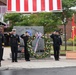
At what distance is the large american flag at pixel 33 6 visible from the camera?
74.8 feet

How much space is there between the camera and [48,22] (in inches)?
1563

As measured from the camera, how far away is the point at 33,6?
23.0 m

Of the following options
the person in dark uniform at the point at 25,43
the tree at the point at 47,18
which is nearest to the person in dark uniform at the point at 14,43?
the person in dark uniform at the point at 25,43

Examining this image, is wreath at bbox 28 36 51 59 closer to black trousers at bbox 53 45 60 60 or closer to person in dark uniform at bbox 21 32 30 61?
person in dark uniform at bbox 21 32 30 61

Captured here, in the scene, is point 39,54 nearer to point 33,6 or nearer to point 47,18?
point 33,6

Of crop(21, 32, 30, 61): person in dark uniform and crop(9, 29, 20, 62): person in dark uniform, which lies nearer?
crop(9, 29, 20, 62): person in dark uniform

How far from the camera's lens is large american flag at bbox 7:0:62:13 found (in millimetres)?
22800

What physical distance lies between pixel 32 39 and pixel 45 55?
1.21 metres

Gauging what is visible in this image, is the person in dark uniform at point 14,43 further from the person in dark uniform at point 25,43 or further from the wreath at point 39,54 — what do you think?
the wreath at point 39,54

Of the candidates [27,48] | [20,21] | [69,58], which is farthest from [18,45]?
[20,21]

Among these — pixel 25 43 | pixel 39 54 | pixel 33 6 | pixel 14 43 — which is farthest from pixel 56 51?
pixel 33 6

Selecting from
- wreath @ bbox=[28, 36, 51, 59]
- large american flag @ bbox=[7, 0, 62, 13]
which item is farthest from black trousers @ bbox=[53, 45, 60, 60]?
large american flag @ bbox=[7, 0, 62, 13]

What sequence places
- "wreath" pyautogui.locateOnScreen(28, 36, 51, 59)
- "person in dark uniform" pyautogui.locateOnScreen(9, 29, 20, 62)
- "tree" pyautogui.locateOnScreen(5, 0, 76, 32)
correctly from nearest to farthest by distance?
"person in dark uniform" pyautogui.locateOnScreen(9, 29, 20, 62) → "wreath" pyautogui.locateOnScreen(28, 36, 51, 59) → "tree" pyautogui.locateOnScreen(5, 0, 76, 32)

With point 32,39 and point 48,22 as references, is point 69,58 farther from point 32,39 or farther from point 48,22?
point 48,22
